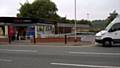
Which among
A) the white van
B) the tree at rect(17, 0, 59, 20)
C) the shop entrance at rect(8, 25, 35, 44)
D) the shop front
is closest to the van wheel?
the white van

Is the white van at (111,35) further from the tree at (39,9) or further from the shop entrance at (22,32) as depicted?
the tree at (39,9)

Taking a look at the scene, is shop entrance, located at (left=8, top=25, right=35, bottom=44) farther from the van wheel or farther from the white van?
the van wheel

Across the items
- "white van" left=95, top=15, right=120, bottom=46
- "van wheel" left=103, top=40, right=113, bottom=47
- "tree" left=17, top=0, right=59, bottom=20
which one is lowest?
"van wheel" left=103, top=40, right=113, bottom=47

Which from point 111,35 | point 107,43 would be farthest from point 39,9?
point 107,43

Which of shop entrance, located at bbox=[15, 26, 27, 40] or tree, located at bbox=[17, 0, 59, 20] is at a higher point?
tree, located at bbox=[17, 0, 59, 20]

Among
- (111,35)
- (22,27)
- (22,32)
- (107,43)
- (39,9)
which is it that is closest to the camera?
(107,43)

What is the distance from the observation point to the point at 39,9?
285ft

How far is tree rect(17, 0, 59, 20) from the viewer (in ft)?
280

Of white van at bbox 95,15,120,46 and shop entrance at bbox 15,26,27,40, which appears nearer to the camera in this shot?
white van at bbox 95,15,120,46

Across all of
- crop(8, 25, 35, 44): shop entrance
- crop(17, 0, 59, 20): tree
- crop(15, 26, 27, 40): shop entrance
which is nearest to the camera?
crop(8, 25, 35, 44): shop entrance

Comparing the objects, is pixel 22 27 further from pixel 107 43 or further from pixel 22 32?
pixel 107 43

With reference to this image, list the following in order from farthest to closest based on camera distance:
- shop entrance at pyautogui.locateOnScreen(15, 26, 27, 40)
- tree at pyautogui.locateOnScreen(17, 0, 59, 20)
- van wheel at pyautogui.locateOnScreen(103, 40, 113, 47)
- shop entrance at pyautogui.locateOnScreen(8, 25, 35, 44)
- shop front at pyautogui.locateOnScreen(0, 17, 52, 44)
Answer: tree at pyautogui.locateOnScreen(17, 0, 59, 20) → shop front at pyautogui.locateOnScreen(0, 17, 52, 44) → shop entrance at pyautogui.locateOnScreen(15, 26, 27, 40) → shop entrance at pyautogui.locateOnScreen(8, 25, 35, 44) → van wheel at pyautogui.locateOnScreen(103, 40, 113, 47)

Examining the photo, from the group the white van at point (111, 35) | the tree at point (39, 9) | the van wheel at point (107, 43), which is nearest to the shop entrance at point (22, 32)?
the white van at point (111, 35)

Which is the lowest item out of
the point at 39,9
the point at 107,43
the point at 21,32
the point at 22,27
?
the point at 107,43
